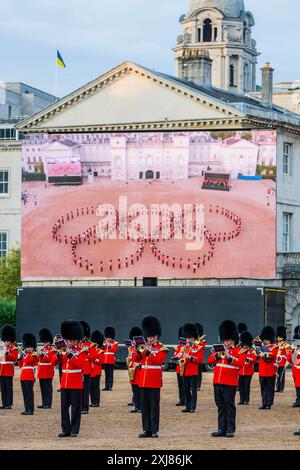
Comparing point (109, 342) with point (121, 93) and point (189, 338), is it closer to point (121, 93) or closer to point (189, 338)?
point (189, 338)

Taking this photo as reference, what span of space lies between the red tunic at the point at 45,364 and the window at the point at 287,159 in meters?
34.6

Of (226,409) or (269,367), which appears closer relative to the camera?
(226,409)

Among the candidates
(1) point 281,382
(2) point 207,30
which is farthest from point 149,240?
(2) point 207,30

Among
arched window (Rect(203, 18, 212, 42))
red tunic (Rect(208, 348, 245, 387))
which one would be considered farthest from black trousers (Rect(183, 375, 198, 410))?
arched window (Rect(203, 18, 212, 42))

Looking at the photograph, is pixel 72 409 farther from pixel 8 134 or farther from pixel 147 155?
pixel 8 134

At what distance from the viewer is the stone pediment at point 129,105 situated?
225 feet

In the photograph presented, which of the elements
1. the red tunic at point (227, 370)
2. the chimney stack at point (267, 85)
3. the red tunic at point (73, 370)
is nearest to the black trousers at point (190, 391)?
Result: the red tunic at point (227, 370)

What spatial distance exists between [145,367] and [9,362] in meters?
7.76

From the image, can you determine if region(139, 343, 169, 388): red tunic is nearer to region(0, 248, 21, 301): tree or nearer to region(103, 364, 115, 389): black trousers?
region(103, 364, 115, 389): black trousers

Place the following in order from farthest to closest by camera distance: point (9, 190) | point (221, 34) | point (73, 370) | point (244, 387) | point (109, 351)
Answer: point (221, 34) → point (9, 190) → point (109, 351) → point (244, 387) → point (73, 370)

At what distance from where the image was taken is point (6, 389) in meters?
34.9

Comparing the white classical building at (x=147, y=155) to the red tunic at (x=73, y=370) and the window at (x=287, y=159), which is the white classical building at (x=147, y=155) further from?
the red tunic at (x=73, y=370)
